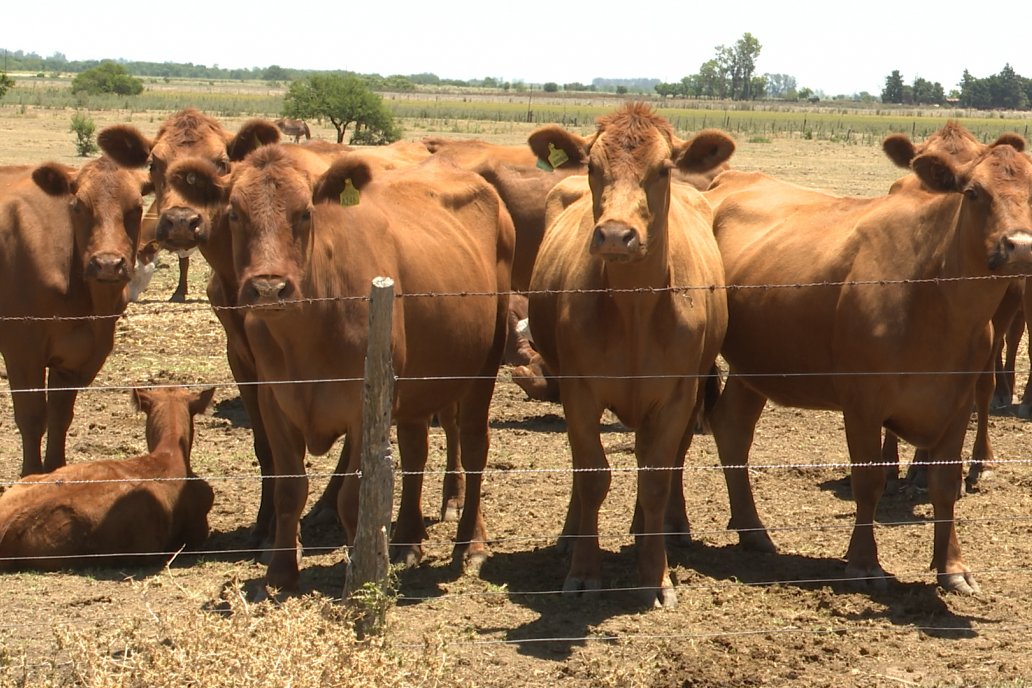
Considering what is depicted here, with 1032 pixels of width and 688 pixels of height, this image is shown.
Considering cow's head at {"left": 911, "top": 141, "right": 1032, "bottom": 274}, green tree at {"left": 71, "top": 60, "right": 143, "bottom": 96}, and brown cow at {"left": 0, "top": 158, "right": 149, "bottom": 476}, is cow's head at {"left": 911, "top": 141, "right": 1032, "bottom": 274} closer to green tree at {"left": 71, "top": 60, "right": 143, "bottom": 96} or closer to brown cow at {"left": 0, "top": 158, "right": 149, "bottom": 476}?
brown cow at {"left": 0, "top": 158, "right": 149, "bottom": 476}

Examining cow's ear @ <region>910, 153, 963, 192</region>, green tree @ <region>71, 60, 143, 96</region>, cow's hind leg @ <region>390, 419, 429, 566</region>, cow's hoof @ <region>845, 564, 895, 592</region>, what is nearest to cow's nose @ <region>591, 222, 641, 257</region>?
cow's ear @ <region>910, 153, 963, 192</region>

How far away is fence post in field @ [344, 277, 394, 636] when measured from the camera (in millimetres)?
5684

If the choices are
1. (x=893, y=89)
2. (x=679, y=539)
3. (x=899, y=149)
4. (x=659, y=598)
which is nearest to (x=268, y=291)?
(x=659, y=598)

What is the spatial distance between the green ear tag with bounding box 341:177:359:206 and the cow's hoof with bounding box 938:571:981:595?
12.2ft

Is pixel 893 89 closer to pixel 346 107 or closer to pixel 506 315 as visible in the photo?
pixel 346 107

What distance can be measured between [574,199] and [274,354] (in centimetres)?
296

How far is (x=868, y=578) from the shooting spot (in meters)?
7.34

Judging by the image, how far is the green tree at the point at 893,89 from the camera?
156m

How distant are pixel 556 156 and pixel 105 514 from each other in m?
3.20

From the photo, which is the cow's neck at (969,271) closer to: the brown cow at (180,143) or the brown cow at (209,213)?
the brown cow at (209,213)

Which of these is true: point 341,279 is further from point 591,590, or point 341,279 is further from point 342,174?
point 591,590

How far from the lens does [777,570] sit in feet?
25.4

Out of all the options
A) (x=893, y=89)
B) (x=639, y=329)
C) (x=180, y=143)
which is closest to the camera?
(x=639, y=329)

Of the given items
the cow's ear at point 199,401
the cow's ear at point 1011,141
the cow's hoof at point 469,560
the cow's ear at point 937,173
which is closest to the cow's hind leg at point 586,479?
the cow's hoof at point 469,560
